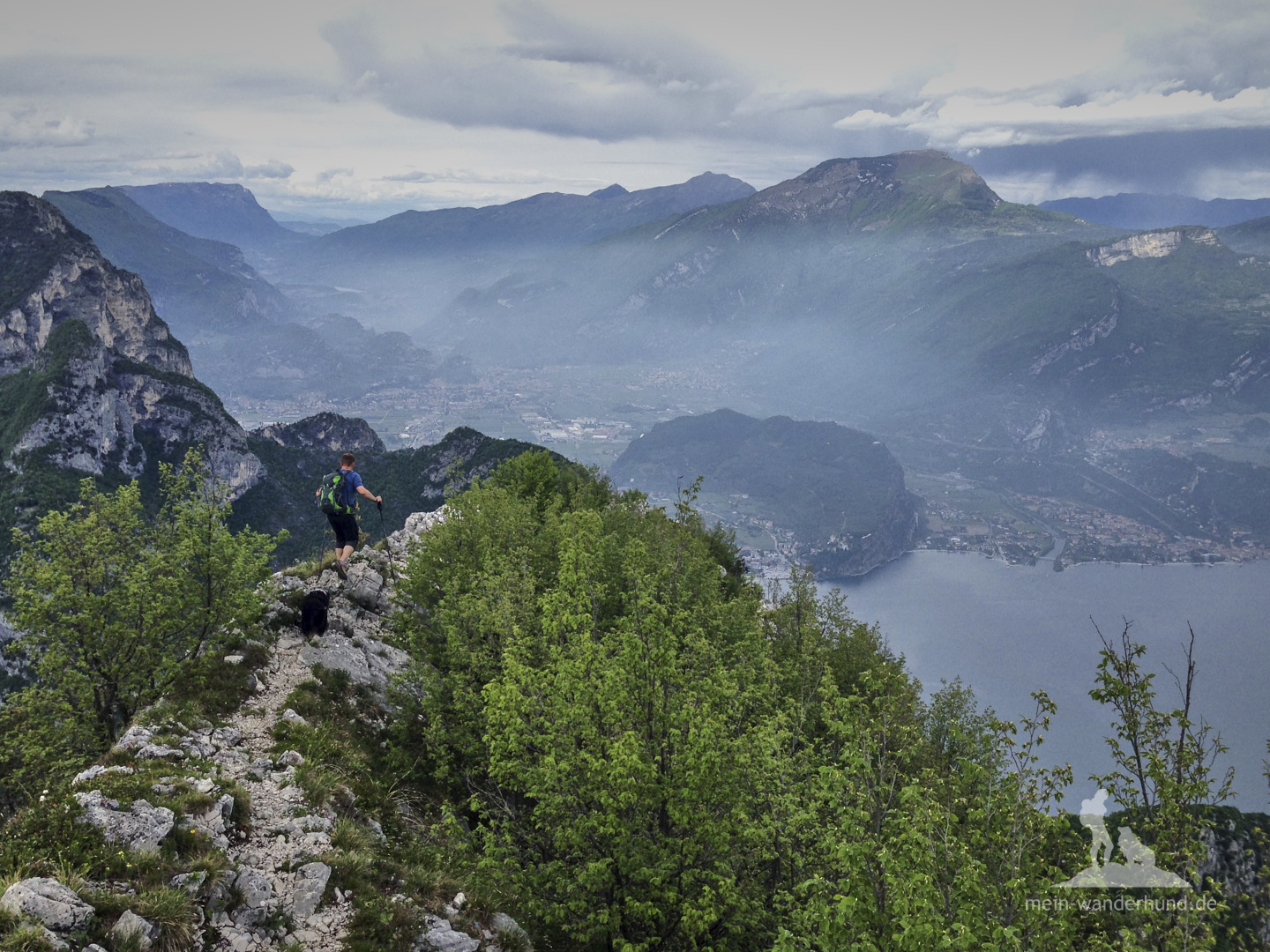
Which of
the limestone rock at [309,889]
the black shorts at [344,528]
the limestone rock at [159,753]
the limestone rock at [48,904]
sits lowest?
the limestone rock at [309,889]

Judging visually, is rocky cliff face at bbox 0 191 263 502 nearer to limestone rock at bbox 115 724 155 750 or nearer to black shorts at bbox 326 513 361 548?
black shorts at bbox 326 513 361 548

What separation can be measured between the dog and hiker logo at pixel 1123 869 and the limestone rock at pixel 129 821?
60.2 feet

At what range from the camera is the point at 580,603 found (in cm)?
2481

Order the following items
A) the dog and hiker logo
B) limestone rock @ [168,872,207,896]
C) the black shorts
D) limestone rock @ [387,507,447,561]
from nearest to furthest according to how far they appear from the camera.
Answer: limestone rock @ [168,872,207,896], the dog and hiker logo, the black shorts, limestone rock @ [387,507,447,561]

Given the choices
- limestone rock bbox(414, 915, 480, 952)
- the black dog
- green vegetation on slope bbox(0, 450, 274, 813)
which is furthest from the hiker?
limestone rock bbox(414, 915, 480, 952)

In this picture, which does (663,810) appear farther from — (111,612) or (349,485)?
(111,612)

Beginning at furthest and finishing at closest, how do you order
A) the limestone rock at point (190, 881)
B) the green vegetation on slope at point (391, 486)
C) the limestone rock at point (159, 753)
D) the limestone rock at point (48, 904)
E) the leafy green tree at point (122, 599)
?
1. the green vegetation on slope at point (391, 486)
2. the leafy green tree at point (122, 599)
3. the limestone rock at point (159, 753)
4. the limestone rock at point (190, 881)
5. the limestone rock at point (48, 904)

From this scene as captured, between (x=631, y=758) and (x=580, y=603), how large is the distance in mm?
9199

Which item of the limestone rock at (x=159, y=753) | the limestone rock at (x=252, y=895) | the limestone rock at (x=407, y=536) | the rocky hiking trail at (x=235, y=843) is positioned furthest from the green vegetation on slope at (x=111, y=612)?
the limestone rock at (x=252, y=895)

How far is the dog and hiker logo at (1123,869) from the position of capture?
1390cm

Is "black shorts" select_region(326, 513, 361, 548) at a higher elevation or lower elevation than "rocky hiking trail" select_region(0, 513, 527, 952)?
higher

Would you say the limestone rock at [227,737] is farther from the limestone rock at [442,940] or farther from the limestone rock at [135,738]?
the limestone rock at [442,940]

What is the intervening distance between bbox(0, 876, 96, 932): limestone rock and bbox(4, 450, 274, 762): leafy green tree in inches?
466

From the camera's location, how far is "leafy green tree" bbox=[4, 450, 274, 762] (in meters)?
21.9
